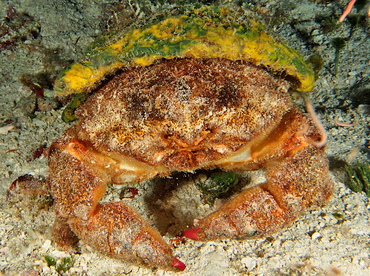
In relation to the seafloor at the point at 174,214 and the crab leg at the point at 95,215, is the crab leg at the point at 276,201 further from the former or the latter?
the seafloor at the point at 174,214

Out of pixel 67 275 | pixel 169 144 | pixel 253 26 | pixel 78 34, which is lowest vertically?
pixel 67 275

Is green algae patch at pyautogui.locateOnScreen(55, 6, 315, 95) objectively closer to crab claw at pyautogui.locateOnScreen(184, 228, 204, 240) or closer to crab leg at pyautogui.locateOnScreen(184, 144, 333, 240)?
crab leg at pyautogui.locateOnScreen(184, 144, 333, 240)

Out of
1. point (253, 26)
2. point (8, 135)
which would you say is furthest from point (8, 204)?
point (253, 26)

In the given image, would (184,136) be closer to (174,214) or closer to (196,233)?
(196,233)

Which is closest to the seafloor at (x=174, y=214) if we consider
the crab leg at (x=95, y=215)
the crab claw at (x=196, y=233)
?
the crab claw at (x=196, y=233)

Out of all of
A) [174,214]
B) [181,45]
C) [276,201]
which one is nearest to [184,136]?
[181,45]

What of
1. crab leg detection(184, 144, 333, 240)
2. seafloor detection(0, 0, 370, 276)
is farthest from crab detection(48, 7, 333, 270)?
seafloor detection(0, 0, 370, 276)

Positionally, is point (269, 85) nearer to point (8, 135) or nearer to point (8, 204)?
point (8, 135)
